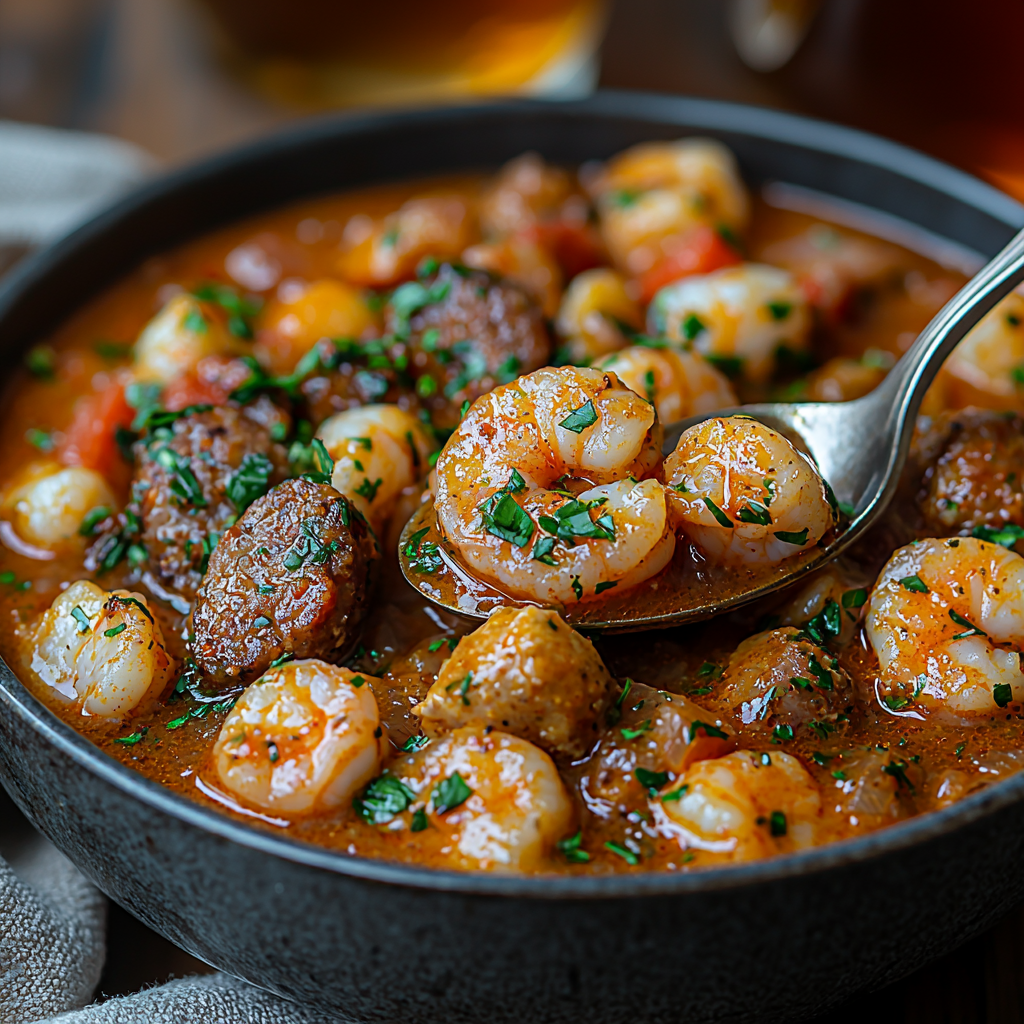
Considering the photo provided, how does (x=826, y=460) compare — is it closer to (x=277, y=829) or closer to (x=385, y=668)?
(x=385, y=668)

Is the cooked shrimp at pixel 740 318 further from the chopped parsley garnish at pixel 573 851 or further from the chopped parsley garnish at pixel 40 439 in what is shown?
the chopped parsley garnish at pixel 40 439

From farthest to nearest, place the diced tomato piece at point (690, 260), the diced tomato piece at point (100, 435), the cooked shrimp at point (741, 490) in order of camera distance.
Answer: the diced tomato piece at point (690, 260), the diced tomato piece at point (100, 435), the cooked shrimp at point (741, 490)

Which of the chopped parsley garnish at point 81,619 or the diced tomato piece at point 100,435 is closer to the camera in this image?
the chopped parsley garnish at point 81,619

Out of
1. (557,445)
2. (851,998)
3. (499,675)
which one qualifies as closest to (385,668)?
(499,675)

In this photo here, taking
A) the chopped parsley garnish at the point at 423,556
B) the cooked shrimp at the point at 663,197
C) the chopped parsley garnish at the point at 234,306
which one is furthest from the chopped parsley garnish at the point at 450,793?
the cooked shrimp at the point at 663,197

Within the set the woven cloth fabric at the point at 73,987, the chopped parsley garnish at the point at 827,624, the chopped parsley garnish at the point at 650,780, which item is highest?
the chopped parsley garnish at the point at 827,624

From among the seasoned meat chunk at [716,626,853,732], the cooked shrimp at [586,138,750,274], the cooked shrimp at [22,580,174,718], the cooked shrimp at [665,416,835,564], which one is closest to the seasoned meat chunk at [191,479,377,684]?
the cooked shrimp at [22,580,174,718]
